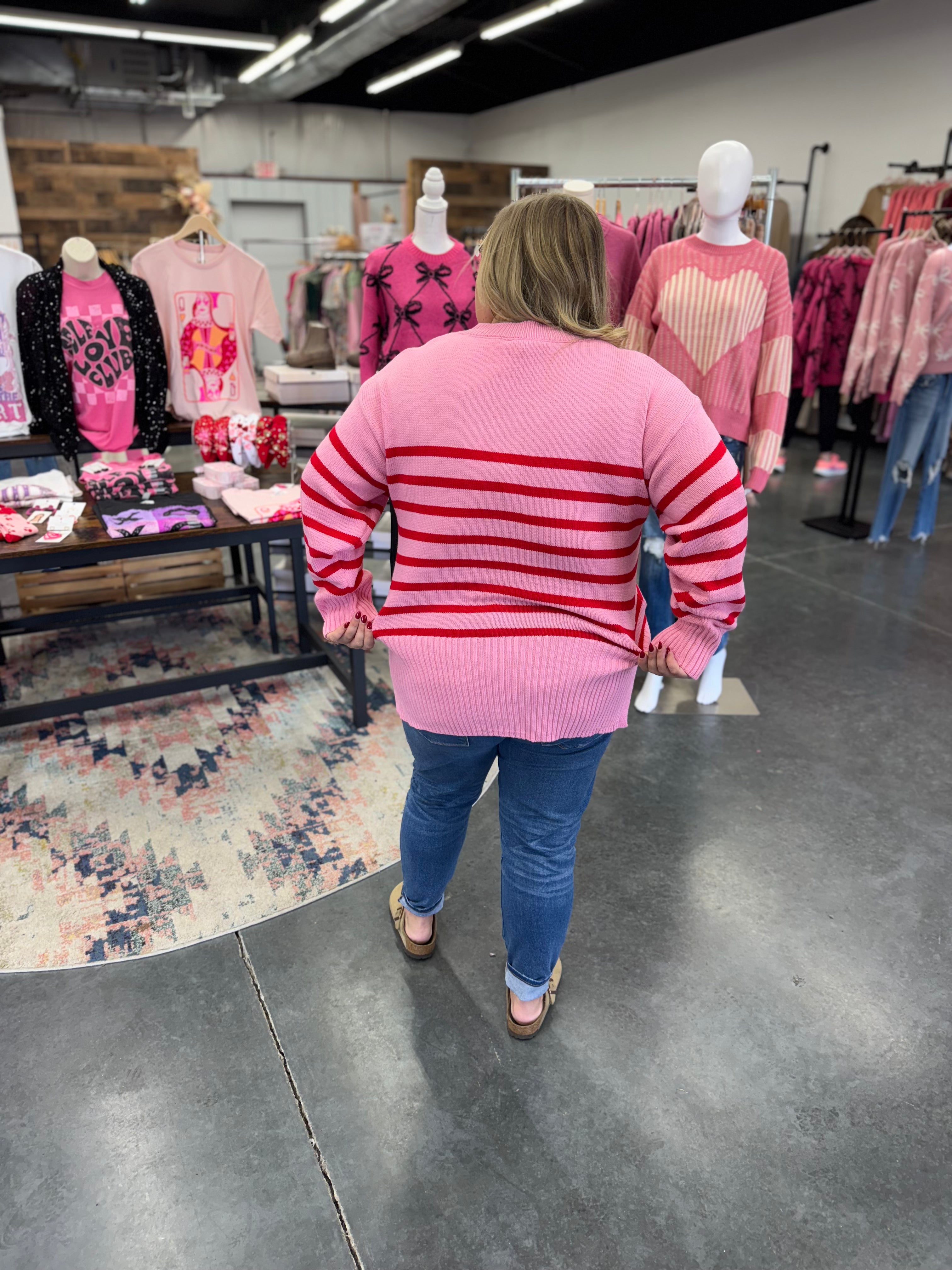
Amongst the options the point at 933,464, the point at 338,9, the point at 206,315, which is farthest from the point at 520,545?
the point at 338,9

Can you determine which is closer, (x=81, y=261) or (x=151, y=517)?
(x=151, y=517)

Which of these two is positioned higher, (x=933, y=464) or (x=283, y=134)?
(x=283, y=134)

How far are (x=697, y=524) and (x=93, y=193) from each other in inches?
395

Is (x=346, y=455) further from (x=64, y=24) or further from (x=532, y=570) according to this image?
(x=64, y=24)

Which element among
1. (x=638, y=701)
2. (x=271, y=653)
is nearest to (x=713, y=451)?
(x=638, y=701)

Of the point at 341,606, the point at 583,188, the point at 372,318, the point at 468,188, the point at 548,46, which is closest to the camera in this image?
the point at 341,606

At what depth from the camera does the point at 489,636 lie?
1.23 m

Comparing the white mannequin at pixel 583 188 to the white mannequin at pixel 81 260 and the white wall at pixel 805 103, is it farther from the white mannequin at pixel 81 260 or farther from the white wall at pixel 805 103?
the white wall at pixel 805 103

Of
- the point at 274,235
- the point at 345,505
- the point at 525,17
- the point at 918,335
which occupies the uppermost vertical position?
the point at 525,17

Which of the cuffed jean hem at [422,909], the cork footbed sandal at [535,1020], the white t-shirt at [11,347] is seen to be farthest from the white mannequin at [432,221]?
the cork footbed sandal at [535,1020]

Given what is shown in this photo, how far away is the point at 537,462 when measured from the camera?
1125 mm

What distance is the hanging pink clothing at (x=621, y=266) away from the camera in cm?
282

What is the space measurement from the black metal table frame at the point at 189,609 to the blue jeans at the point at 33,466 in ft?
1.81

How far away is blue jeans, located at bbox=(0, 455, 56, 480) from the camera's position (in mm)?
3295
